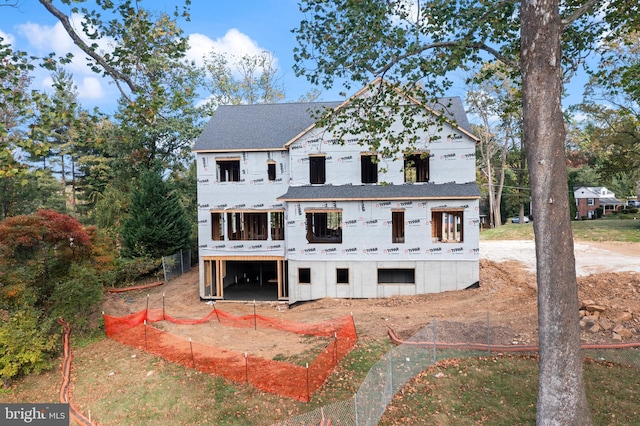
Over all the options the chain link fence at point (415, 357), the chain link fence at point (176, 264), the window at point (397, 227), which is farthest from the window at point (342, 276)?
the chain link fence at point (176, 264)

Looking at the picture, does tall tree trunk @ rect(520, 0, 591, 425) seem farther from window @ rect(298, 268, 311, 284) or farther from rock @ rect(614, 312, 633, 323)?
window @ rect(298, 268, 311, 284)

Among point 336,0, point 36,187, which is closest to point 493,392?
point 336,0

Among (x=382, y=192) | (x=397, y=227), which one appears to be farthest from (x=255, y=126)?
(x=397, y=227)

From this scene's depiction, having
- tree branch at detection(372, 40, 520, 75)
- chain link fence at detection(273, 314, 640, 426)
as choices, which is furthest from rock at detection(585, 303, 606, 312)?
tree branch at detection(372, 40, 520, 75)

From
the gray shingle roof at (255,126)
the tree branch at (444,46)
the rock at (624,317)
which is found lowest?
the rock at (624,317)

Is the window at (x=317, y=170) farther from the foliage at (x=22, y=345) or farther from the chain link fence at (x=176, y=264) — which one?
the foliage at (x=22, y=345)

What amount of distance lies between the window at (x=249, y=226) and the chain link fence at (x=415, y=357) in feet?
41.8

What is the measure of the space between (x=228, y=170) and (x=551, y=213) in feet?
63.9

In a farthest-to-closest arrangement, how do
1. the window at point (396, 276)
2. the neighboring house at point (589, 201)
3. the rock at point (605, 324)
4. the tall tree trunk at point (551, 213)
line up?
1. the neighboring house at point (589, 201)
2. the window at point (396, 276)
3. the rock at point (605, 324)
4. the tall tree trunk at point (551, 213)

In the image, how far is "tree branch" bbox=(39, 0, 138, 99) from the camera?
700cm

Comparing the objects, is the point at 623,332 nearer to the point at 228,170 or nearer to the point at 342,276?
the point at 342,276

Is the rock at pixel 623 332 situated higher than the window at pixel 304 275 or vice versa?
the window at pixel 304 275

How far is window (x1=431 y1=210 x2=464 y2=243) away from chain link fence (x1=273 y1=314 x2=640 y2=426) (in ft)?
20.2

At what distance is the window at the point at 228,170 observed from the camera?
22.6m
